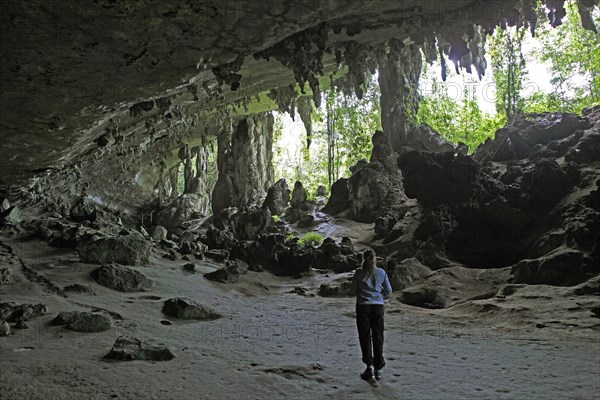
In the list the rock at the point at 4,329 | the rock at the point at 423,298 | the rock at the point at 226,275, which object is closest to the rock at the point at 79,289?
the rock at the point at 4,329

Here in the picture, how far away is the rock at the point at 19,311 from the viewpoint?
6460 mm

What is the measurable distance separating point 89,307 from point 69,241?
4.57 meters

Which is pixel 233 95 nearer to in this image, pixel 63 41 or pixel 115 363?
pixel 63 41

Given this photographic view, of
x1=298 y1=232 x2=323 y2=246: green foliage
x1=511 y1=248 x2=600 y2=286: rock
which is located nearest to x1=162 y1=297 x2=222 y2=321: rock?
x1=511 y1=248 x2=600 y2=286: rock

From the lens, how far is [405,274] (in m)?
11.7

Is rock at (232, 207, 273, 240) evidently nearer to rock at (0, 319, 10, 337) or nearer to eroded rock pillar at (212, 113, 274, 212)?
eroded rock pillar at (212, 113, 274, 212)

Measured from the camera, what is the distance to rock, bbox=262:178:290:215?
24.3 meters

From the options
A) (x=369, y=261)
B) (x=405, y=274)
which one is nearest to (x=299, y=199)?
(x=405, y=274)

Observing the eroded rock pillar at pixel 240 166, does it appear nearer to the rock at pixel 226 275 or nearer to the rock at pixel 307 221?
the rock at pixel 307 221

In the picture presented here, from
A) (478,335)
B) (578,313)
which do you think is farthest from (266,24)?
(578,313)

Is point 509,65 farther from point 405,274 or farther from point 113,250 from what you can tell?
point 113,250

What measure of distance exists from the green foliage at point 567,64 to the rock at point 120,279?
2229 centimetres

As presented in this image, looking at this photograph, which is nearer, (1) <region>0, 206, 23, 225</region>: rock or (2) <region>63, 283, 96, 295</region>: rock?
(2) <region>63, 283, 96, 295</region>: rock

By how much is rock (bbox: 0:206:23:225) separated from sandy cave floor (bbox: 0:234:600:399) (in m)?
3.39
